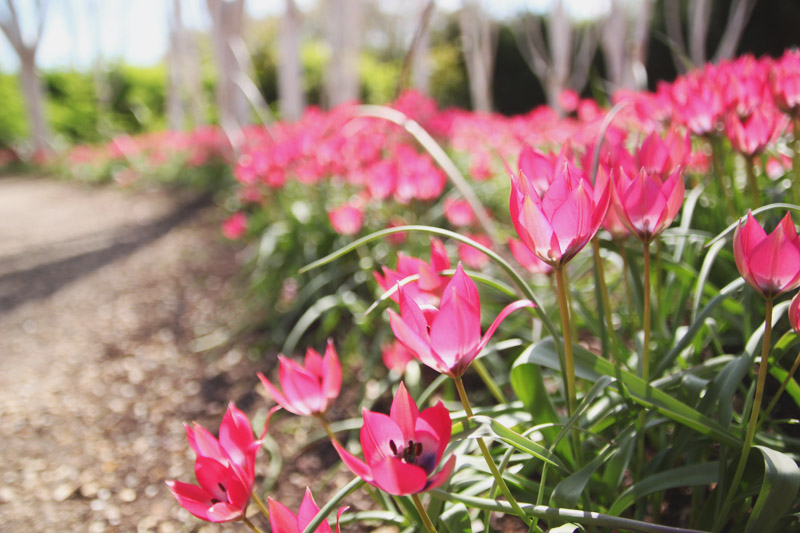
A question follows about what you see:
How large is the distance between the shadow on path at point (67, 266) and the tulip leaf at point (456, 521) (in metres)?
3.35

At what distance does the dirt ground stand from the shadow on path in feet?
0.06

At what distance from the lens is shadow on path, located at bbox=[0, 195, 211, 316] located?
3.53 metres

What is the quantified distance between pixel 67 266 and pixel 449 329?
4267 millimetres

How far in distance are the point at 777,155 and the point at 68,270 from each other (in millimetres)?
4239

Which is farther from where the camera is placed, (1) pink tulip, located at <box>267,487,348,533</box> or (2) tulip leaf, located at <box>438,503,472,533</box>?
(2) tulip leaf, located at <box>438,503,472,533</box>

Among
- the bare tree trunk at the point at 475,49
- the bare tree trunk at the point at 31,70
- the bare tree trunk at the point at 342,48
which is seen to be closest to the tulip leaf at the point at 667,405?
the bare tree trunk at the point at 342,48

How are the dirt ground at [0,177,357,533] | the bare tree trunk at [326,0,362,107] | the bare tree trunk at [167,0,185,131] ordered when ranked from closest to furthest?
the dirt ground at [0,177,357,533] < the bare tree trunk at [326,0,362,107] < the bare tree trunk at [167,0,185,131]

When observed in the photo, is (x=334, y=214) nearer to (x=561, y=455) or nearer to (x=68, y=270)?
(x=561, y=455)

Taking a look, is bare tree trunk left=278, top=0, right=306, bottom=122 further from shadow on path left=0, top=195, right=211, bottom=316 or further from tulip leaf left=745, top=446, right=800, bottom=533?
tulip leaf left=745, top=446, right=800, bottom=533

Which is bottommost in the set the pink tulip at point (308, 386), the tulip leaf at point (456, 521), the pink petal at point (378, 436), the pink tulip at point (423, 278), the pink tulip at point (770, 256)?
the tulip leaf at point (456, 521)

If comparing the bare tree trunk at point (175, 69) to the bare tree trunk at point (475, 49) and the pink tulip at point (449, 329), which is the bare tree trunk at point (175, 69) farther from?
the pink tulip at point (449, 329)

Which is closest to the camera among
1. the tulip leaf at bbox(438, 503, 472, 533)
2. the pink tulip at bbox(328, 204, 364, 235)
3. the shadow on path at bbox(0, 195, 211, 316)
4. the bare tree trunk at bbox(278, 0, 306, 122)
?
the tulip leaf at bbox(438, 503, 472, 533)

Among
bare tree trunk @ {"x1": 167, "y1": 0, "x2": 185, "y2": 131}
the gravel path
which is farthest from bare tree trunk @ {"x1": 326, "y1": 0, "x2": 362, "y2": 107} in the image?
bare tree trunk @ {"x1": 167, "y1": 0, "x2": 185, "y2": 131}

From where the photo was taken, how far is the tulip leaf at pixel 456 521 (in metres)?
0.88
